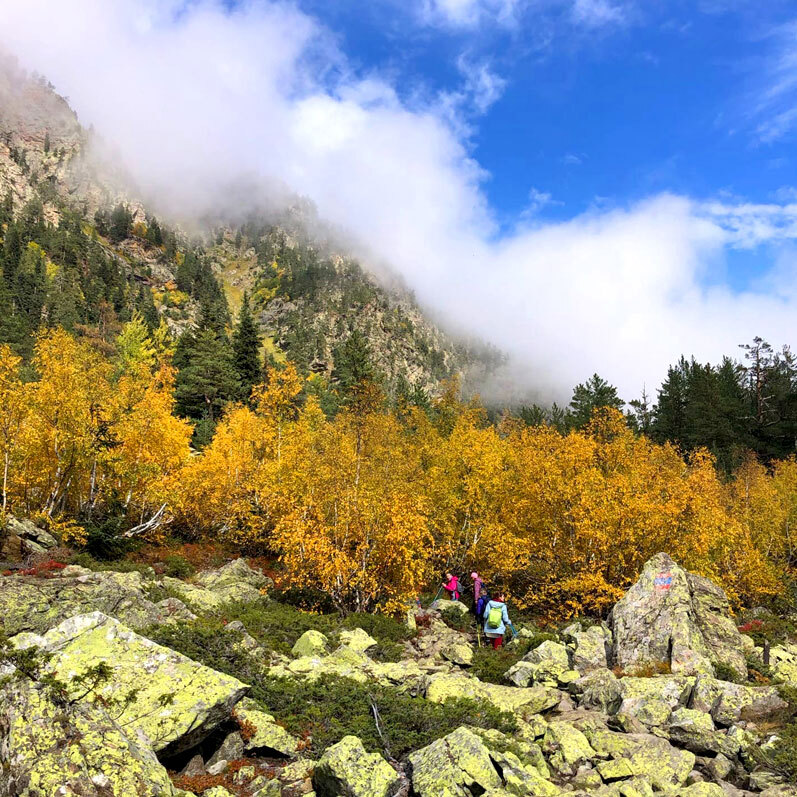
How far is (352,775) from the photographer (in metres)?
6.96

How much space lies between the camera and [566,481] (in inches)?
933

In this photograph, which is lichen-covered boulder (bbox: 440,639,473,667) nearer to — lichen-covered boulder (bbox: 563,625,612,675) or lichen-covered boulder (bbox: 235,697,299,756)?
lichen-covered boulder (bbox: 563,625,612,675)

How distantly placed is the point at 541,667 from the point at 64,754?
1228 cm

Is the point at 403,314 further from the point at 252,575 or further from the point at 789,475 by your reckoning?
the point at 252,575

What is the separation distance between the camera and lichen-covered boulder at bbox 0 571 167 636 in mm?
12141

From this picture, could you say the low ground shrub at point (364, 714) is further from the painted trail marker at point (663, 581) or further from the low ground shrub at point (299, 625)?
the painted trail marker at point (663, 581)

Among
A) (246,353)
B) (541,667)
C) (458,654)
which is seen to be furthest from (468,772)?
(246,353)

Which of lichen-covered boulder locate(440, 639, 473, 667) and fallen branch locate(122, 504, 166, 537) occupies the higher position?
fallen branch locate(122, 504, 166, 537)

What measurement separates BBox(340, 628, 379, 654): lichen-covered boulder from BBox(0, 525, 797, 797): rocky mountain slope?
0.08 metres

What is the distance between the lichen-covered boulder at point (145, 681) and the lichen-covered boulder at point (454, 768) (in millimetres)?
3459

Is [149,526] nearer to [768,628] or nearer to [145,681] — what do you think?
[145,681]

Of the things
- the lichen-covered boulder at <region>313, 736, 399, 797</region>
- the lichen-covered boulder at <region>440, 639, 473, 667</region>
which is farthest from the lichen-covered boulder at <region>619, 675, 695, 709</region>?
the lichen-covered boulder at <region>313, 736, 399, 797</region>

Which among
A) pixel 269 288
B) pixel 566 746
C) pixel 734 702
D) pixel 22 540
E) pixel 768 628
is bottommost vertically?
pixel 566 746

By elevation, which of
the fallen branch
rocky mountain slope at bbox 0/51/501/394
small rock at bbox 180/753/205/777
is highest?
rocky mountain slope at bbox 0/51/501/394
